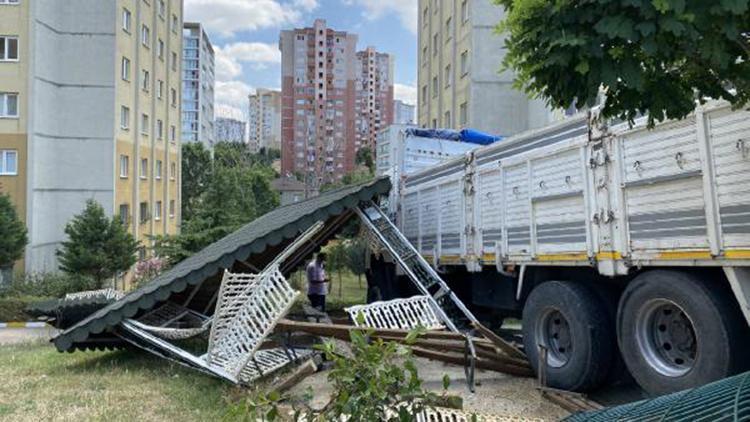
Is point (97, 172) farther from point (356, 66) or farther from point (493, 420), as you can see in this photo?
point (356, 66)

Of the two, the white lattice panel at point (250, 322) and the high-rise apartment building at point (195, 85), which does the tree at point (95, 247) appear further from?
the high-rise apartment building at point (195, 85)

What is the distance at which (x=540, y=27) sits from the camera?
2.79 metres

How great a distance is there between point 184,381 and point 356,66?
6911 cm

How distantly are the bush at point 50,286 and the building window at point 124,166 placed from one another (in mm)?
8720

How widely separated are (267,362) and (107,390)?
6.08ft

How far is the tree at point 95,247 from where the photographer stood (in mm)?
22375

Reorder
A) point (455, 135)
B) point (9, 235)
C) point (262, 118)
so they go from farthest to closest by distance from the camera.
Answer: point (262, 118), point (9, 235), point (455, 135)

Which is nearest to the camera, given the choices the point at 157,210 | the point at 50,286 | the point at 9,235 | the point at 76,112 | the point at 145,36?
the point at 9,235

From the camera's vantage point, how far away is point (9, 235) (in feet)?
72.5

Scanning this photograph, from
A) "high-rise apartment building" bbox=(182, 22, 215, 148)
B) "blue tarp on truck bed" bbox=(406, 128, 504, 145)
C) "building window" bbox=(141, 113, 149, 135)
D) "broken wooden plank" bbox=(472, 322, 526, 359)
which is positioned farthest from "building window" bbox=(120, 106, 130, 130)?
"high-rise apartment building" bbox=(182, 22, 215, 148)

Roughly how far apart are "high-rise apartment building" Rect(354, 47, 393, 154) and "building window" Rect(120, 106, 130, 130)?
4567cm

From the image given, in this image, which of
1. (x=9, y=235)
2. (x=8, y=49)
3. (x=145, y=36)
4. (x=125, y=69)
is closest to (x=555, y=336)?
(x=9, y=235)

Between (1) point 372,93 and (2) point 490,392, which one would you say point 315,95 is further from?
(2) point 490,392

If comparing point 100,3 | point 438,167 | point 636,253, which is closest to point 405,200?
point 438,167
